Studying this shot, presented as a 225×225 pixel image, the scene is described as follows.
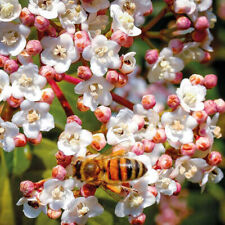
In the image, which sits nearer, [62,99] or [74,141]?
[74,141]

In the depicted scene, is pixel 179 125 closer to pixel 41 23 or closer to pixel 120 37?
pixel 120 37

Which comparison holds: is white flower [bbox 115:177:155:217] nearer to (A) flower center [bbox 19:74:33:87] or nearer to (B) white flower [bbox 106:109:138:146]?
(B) white flower [bbox 106:109:138:146]

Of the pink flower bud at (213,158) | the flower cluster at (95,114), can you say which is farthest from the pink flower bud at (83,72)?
the pink flower bud at (213,158)

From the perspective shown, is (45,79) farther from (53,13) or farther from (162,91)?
(162,91)

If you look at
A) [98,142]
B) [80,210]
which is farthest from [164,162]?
[80,210]

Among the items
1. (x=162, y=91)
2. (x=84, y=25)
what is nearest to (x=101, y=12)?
(x=84, y=25)

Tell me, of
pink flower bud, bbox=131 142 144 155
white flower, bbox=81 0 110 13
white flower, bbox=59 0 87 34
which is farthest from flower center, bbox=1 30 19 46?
pink flower bud, bbox=131 142 144 155
